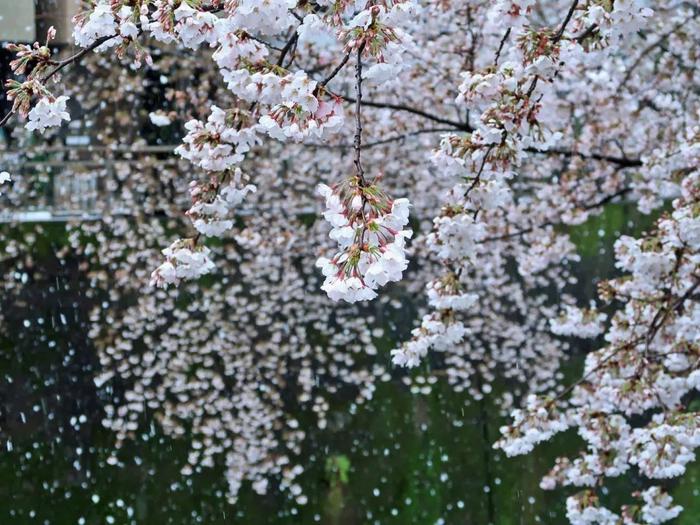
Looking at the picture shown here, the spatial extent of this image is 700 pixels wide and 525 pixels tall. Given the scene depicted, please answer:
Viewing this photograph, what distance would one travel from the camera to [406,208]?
58.7 inches

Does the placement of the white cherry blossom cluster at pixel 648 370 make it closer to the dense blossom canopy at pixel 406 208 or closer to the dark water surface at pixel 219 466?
the dense blossom canopy at pixel 406 208

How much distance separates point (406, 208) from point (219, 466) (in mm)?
5400

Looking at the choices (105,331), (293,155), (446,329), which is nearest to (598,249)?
(293,155)

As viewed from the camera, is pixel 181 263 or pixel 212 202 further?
pixel 212 202

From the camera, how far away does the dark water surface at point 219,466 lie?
6.35 metres

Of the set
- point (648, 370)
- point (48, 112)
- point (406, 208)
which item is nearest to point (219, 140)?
point (48, 112)

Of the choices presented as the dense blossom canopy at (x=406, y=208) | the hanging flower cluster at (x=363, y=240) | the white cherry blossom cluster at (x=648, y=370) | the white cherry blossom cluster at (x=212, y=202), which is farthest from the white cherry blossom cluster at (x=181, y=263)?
the white cherry blossom cluster at (x=648, y=370)

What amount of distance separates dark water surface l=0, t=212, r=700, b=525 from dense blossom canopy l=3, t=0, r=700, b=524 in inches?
7.0

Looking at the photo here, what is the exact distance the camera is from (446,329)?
2.75 meters

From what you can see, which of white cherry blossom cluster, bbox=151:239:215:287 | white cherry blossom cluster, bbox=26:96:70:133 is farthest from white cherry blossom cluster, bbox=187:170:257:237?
white cherry blossom cluster, bbox=26:96:70:133

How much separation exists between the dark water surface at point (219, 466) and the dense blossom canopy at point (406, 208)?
179 mm

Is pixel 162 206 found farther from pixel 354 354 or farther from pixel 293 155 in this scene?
pixel 354 354

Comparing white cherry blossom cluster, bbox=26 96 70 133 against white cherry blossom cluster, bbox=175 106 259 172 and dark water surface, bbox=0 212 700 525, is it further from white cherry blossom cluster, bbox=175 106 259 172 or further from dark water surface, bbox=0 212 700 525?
dark water surface, bbox=0 212 700 525

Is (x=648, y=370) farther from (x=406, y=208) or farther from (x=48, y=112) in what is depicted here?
(x=48, y=112)
